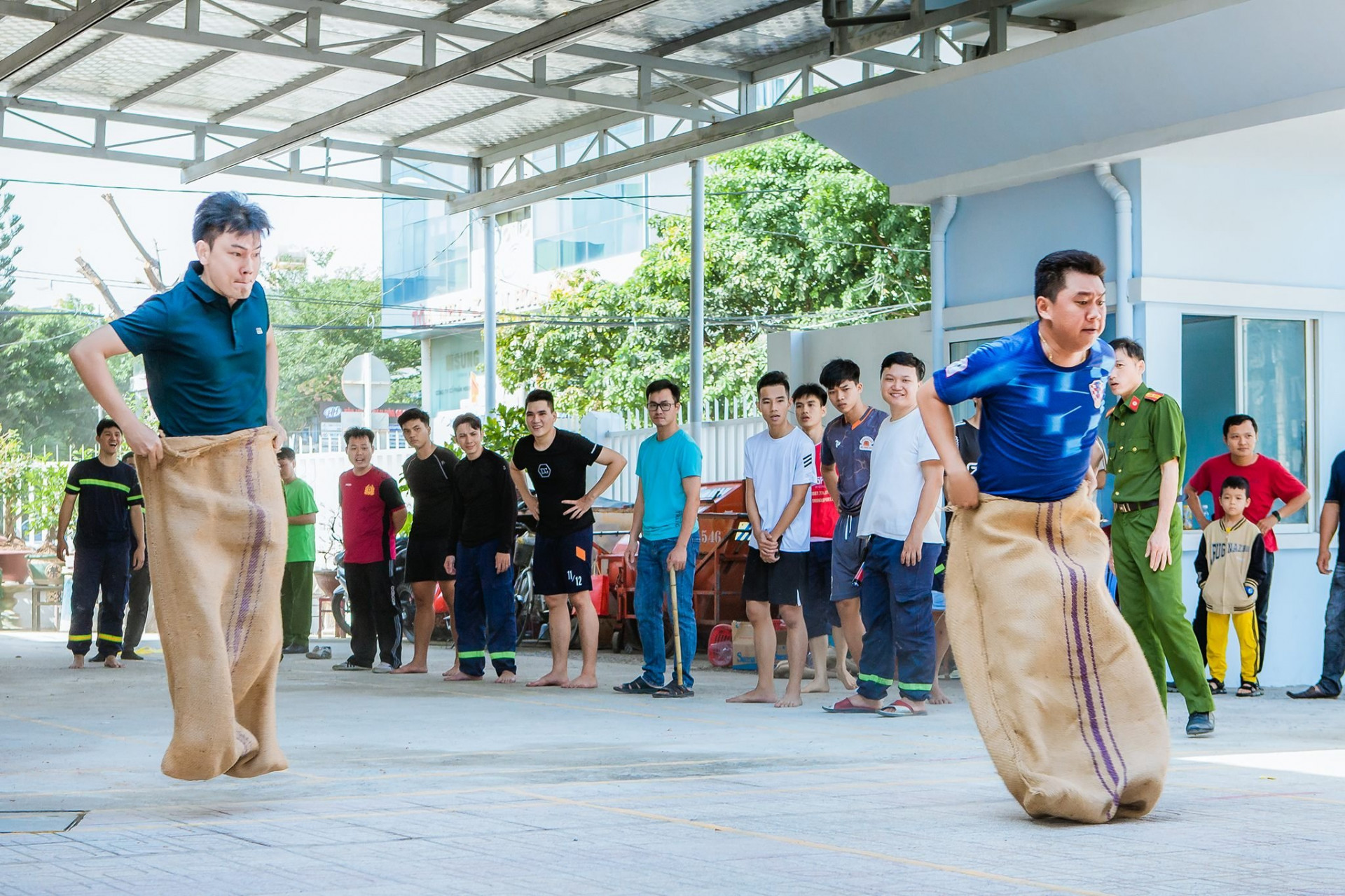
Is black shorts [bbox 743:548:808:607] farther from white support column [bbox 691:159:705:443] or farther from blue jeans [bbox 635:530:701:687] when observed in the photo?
white support column [bbox 691:159:705:443]

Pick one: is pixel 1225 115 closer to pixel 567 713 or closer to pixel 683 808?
pixel 567 713

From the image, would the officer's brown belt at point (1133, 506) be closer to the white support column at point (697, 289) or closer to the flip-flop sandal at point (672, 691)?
the flip-flop sandal at point (672, 691)

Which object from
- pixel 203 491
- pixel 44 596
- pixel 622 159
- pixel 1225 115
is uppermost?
pixel 622 159

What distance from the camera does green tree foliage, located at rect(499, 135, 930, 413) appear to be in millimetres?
33688

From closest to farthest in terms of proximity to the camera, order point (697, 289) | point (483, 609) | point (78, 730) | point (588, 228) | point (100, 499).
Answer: point (78, 730) → point (483, 609) → point (100, 499) → point (697, 289) → point (588, 228)

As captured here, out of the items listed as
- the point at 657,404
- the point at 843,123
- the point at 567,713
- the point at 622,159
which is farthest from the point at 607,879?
the point at 622,159

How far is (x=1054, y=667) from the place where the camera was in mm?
5293

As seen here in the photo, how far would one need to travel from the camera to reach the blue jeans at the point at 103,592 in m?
12.8

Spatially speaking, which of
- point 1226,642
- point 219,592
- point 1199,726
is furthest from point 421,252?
point 219,592

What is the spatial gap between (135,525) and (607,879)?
1007 cm

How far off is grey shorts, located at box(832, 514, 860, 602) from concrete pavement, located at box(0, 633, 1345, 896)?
2.75 ft

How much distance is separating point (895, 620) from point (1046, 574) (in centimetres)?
369

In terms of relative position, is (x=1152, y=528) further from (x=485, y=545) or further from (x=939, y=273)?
(x=939, y=273)

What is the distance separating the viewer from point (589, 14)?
546 inches
